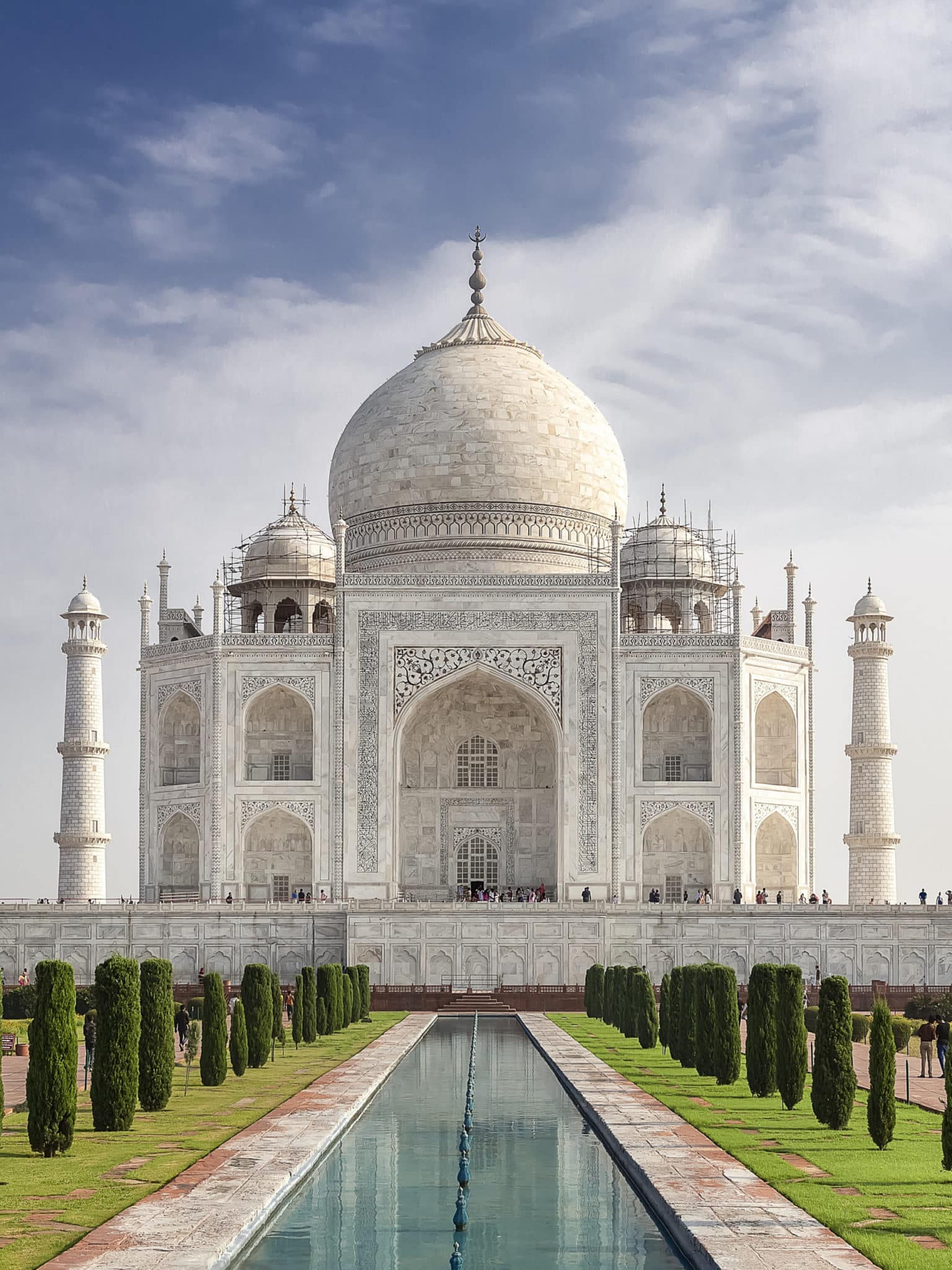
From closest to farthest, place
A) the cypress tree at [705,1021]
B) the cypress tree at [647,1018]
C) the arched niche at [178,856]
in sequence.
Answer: the cypress tree at [705,1021]
the cypress tree at [647,1018]
the arched niche at [178,856]

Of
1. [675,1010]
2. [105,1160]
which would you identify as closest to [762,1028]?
[675,1010]

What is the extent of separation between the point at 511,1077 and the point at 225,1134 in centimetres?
454

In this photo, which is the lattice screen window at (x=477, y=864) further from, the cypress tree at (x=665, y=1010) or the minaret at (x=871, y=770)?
the cypress tree at (x=665, y=1010)

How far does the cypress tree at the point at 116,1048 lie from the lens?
417 inches

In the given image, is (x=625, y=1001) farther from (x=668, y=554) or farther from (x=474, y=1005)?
(x=668, y=554)

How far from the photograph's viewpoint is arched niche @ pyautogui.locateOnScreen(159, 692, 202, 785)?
2983cm

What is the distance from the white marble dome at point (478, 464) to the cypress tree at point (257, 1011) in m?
16.5

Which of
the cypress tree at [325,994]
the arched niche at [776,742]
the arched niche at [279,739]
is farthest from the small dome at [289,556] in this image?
the cypress tree at [325,994]

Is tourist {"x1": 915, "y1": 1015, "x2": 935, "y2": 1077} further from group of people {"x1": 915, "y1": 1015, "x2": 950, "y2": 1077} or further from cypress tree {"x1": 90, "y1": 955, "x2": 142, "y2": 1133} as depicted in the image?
cypress tree {"x1": 90, "y1": 955, "x2": 142, "y2": 1133}

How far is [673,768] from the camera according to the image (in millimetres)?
29719

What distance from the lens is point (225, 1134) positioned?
405 inches

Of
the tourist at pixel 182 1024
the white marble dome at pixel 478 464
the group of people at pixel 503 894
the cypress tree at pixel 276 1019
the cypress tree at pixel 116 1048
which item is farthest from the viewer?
the white marble dome at pixel 478 464

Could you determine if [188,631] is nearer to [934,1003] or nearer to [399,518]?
[399,518]

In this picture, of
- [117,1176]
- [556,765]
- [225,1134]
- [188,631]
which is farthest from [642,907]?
[117,1176]
